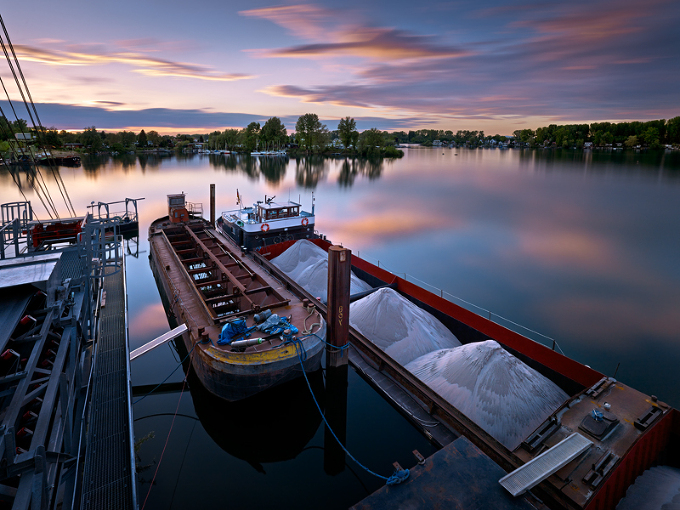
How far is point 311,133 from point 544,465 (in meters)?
150

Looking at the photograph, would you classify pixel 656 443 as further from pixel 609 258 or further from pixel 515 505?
pixel 609 258

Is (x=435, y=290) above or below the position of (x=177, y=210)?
below

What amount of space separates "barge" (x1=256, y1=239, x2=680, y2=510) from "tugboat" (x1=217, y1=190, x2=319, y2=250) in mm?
15243

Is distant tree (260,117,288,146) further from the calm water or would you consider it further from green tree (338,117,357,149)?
the calm water

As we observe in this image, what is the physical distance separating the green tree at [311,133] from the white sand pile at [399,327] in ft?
454

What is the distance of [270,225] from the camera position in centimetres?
2595

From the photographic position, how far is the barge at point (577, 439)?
707cm

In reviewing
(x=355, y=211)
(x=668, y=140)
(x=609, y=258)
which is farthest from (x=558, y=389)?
(x=668, y=140)

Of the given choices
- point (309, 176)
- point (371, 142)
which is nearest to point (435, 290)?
point (309, 176)

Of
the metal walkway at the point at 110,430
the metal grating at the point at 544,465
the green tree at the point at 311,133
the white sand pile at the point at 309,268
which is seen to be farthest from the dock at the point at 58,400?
the green tree at the point at 311,133

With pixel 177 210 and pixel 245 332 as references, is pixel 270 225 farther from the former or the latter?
pixel 245 332

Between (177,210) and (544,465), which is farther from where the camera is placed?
(177,210)

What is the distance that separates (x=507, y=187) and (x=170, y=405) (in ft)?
244

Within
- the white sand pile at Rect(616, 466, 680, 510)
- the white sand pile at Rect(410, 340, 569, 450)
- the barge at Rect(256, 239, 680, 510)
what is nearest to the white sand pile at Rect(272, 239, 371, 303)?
the barge at Rect(256, 239, 680, 510)
